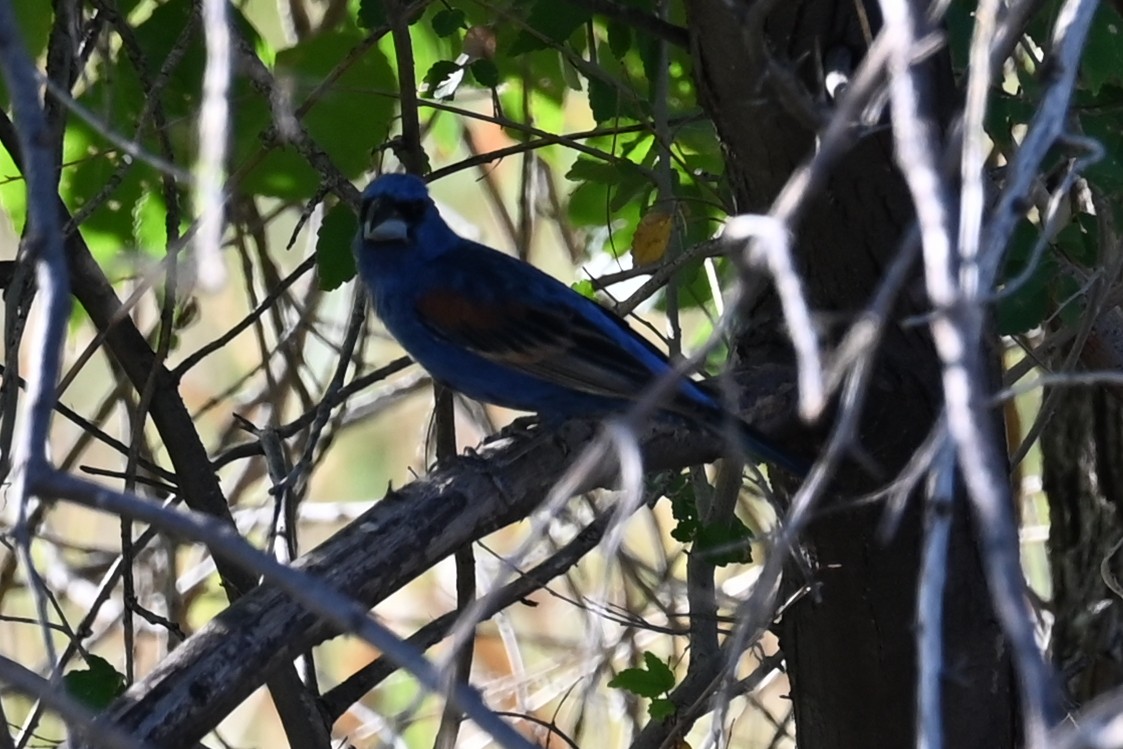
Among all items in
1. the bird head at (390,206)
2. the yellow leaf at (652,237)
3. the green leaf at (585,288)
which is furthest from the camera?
the bird head at (390,206)

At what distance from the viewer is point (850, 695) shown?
2758 mm

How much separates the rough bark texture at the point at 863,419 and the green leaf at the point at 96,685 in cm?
129

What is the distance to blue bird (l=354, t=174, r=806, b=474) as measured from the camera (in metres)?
3.43

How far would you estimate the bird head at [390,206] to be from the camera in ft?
11.6

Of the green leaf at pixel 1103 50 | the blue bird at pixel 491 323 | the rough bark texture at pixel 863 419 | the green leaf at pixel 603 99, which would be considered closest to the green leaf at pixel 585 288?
the blue bird at pixel 491 323

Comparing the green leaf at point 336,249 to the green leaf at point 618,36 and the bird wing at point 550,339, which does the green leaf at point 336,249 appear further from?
the green leaf at point 618,36

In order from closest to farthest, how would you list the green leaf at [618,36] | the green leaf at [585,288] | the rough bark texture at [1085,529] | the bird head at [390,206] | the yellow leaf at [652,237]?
the green leaf at [618,36] → the yellow leaf at [652,237] → the green leaf at [585,288] → the bird head at [390,206] → the rough bark texture at [1085,529]

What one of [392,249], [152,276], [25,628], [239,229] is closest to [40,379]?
[152,276]

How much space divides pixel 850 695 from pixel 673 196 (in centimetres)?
118

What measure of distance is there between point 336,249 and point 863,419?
1.22m

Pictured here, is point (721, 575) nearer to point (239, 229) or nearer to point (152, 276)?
point (239, 229)

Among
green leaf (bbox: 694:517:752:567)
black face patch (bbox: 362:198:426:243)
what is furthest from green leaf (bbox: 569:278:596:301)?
green leaf (bbox: 694:517:752:567)

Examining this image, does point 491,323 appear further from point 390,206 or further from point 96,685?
point 96,685

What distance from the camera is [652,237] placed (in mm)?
3176
